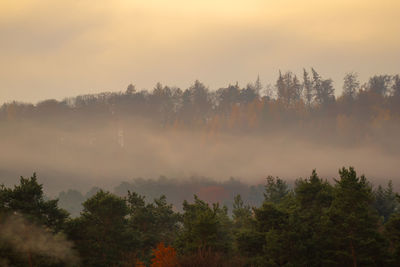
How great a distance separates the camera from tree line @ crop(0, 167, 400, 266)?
1766 inches

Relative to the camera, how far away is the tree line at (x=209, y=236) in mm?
44844

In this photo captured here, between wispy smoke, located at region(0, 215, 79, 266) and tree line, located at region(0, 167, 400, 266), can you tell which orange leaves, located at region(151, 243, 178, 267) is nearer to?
tree line, located at region(0, 167, 400, 266)

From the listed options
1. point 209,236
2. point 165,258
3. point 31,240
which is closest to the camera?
point 165,258

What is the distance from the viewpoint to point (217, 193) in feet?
599

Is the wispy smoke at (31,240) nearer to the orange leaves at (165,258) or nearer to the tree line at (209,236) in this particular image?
the tree line at (209,236)

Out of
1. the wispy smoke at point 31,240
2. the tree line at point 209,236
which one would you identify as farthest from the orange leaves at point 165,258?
the wispy smoke at point 31,240

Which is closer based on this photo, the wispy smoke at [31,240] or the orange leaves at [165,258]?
the orange leaves at [165,258]

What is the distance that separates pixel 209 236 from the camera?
161ft

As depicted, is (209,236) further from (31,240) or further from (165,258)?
(31,240)

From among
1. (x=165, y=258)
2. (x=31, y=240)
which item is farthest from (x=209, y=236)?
(x=31, y=240)

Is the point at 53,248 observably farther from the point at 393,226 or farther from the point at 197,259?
the point at 393,226

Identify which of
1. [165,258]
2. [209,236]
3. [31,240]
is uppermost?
[31,240]

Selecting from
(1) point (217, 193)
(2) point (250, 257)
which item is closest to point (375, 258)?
(2) point (250, 257)

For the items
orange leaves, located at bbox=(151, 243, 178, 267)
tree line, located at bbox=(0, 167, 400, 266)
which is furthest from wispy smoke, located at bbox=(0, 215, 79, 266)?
orange leaves, located at bbox=(151, 243, 178, 267)
